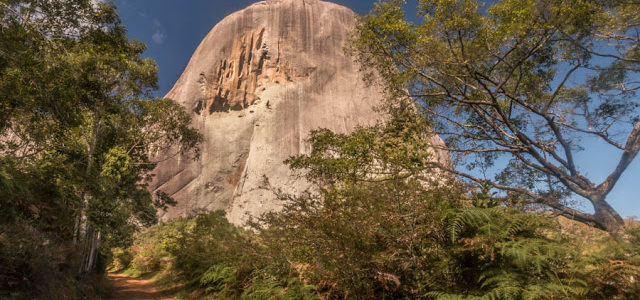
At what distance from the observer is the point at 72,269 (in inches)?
293

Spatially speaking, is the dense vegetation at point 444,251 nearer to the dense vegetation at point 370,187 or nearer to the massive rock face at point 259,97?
the dense vegetation at point 370,187

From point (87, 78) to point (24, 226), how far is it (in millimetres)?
2758

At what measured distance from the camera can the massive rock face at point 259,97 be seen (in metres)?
33.8

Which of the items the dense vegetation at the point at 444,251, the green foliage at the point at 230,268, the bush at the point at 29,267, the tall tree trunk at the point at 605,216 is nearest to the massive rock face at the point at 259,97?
the green foliage at the point at 230,268

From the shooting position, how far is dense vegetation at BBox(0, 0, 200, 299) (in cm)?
514

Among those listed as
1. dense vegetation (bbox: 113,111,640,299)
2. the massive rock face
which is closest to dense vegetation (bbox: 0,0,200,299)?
dense vegetation (bbox: 113,111,640,299)

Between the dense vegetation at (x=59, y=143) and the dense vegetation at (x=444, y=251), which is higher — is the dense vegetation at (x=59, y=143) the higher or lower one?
the higher one

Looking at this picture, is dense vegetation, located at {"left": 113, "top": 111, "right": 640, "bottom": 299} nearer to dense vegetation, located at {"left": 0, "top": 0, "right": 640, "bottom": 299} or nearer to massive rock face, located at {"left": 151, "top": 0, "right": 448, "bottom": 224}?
dense vegetation, located at {"left": 0, "top": 0, "right": 640, "bottom": 299}

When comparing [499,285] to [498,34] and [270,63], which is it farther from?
[270,63]

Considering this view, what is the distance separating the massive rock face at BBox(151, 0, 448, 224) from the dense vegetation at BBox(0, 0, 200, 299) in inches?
810

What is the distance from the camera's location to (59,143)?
9.17 metres

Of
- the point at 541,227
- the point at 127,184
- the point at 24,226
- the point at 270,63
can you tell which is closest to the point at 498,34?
the point at 541,227

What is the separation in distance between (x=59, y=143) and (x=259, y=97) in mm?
30018

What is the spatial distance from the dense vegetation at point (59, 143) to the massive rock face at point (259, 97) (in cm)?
2057
